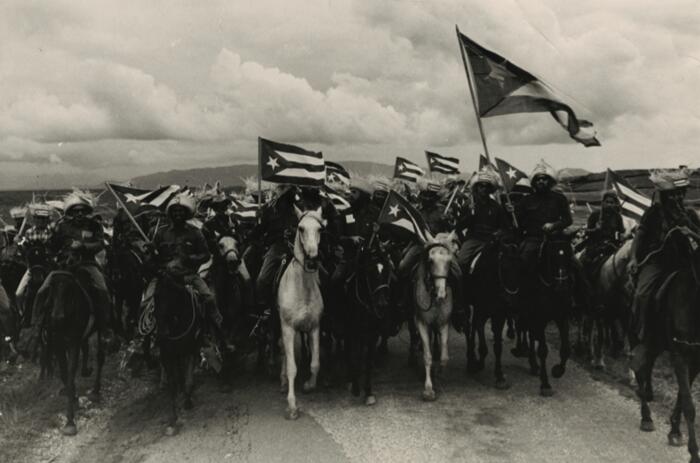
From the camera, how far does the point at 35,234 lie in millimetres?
12578

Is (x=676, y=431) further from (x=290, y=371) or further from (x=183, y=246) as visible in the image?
(x=183, y=246)

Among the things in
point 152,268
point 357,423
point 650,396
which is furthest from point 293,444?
point 650,396

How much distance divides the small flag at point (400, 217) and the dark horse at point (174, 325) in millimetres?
3102

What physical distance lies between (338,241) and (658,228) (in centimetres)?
469

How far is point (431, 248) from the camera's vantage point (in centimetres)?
1005

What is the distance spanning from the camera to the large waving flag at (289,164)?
11.8m

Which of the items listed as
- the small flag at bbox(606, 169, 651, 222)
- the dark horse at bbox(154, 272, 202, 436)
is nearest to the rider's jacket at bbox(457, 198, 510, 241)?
the small flag at bbox(606, 169, 651, 222)

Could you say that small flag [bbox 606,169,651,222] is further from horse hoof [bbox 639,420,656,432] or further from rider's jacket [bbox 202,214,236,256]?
rider's jacket [bbox 202,214,236,256]

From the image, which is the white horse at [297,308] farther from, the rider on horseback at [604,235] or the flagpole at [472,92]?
the rider on horseback at [604,235]

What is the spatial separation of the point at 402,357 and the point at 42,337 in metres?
6.70

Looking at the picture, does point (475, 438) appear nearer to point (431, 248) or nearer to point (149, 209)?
point (431, 248)

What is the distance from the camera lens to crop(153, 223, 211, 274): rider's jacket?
31.7 ft

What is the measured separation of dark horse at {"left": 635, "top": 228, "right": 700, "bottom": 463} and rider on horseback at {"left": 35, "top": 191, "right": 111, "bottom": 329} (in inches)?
309

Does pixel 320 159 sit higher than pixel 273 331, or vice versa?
pixel 320 159
